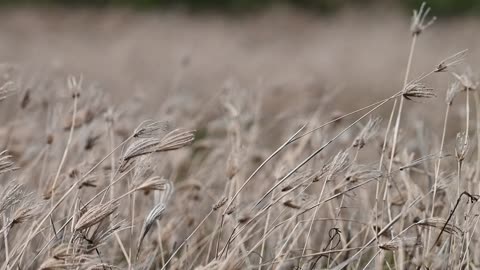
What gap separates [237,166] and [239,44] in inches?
402

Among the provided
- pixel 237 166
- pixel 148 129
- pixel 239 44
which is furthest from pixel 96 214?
pixel 239 44

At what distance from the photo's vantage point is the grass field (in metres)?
1.99

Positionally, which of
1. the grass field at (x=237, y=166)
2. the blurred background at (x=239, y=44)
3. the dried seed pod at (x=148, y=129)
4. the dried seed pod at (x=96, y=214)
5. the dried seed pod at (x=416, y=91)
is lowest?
the blurred background at (x=239, y=44)

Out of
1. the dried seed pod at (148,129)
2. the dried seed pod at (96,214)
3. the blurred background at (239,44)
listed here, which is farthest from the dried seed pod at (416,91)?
the blurred background at (239,44)

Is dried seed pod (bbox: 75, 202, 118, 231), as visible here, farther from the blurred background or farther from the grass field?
the blurred background

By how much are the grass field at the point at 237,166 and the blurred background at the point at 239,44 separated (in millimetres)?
65

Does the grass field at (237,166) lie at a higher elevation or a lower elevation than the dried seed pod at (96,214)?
lower

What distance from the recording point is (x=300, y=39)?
1371 centimetres

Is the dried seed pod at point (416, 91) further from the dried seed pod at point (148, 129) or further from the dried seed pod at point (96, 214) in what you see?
the dried seed pod at point (96, 214)

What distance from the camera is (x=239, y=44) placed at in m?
12.5

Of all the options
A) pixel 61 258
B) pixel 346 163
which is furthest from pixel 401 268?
pixel 61 258

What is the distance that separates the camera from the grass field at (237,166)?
6.52 ft

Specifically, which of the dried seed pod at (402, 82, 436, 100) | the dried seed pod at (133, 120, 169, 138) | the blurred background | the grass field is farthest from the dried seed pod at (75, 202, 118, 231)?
the blurred background

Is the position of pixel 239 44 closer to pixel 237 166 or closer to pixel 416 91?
pixel 237 166
